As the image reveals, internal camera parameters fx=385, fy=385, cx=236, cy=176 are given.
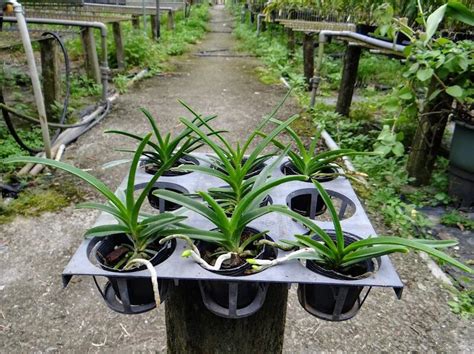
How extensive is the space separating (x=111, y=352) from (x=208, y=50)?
8.70m

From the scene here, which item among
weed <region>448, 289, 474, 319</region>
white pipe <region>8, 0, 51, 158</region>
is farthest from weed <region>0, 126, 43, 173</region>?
weed <region>448, 289, 474, 319</region>

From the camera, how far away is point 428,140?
2.89 metres

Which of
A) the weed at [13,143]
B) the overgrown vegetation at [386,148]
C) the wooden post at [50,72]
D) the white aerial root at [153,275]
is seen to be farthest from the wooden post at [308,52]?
the white aerial root at [153,275]

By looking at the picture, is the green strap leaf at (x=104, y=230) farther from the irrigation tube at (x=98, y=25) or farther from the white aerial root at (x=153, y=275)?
the irrigation tube at (x=98, y=25)

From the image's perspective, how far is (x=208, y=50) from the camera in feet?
31.0

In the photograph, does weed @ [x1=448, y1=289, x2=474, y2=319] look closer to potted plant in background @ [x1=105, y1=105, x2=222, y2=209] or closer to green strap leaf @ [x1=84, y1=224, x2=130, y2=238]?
potted plant in background @ [x1=105, y1=105, x2=222, y2=209]

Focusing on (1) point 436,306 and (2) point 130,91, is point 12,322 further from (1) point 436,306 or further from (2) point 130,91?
(2) point 130,91

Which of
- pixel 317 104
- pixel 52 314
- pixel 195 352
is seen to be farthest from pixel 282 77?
pixel 195 352

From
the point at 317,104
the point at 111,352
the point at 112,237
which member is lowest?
the point at 111,352

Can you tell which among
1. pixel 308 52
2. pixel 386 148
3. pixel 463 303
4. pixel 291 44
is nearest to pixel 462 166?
pixel 386 148

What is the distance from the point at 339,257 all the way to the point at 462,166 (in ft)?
7.71

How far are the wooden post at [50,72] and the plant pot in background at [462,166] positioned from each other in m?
3.48

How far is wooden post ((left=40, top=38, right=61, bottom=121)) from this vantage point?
11.7ft

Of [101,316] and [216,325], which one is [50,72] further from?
[216,325]
